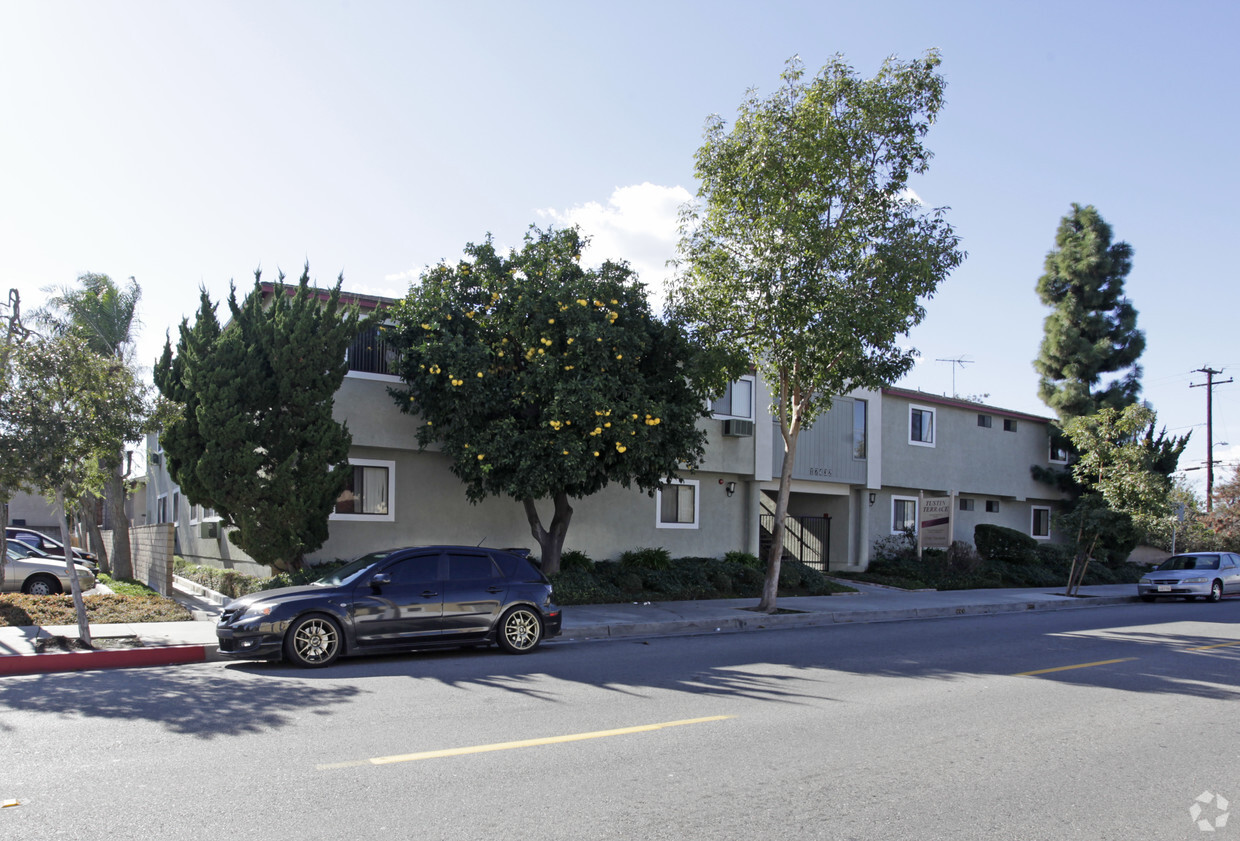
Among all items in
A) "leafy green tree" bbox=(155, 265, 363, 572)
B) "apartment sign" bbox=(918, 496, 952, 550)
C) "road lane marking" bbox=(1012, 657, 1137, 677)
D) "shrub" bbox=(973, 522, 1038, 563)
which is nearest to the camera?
"road lane marking" bbox=(1012, 657, 1137, 677)

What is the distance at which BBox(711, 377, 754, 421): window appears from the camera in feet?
75.2

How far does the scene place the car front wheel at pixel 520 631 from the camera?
461 inches

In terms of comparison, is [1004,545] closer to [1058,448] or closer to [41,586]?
[1058,448]

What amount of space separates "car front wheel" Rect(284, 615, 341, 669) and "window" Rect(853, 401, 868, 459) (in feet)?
62.2

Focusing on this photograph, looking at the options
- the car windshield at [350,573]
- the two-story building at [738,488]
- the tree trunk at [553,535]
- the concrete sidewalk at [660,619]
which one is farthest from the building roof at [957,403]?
the car windshield at [350,573]

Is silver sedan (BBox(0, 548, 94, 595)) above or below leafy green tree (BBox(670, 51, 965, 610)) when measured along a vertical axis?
below

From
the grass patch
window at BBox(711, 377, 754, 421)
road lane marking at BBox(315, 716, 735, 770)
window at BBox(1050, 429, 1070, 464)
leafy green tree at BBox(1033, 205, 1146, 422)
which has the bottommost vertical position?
the grass patch

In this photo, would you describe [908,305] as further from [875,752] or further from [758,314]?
[875,752]

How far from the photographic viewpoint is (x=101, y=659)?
10.7m

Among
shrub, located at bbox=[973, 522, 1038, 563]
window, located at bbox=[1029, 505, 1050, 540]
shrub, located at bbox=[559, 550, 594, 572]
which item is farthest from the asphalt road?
window, located at bbox=[1029, 505, 1050, 540]

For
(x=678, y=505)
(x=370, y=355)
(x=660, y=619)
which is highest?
(x=370, y=355)

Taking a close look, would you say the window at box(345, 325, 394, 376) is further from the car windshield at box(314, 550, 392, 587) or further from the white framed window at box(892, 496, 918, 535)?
the white framed window at box(892, 496, 918, 535)

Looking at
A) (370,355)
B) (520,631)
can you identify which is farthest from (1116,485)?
(370,355)

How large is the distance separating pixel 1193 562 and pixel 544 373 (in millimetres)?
19690
